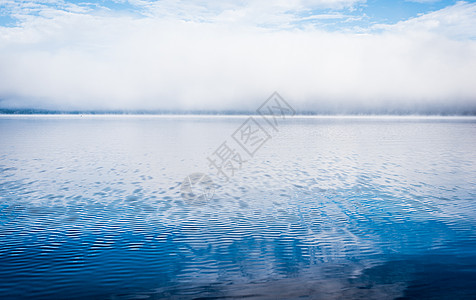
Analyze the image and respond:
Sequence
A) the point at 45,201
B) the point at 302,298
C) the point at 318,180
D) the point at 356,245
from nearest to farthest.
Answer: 1. the point at 302,298
2. the point at 356,245
3. the point at 45,201
4. the point at 318,180

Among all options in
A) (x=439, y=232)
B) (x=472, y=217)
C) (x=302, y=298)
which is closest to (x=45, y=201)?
(x=302, y=298)

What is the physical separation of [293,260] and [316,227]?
161 inches

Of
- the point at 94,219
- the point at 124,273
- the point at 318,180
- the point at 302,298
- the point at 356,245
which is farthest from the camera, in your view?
the point at 318,180

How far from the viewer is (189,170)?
33.3 metres

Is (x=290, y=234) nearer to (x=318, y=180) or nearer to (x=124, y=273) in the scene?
(x=124, y=273)

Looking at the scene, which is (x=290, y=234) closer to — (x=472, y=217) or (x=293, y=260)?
(x=293, y=260)

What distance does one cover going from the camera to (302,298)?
10.4 meters

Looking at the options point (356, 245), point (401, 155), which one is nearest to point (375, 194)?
point (356, 245)

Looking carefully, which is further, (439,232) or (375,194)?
(375,194)

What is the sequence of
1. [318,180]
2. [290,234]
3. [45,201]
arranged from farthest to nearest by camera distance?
[318,180] → [45,201] → [290,234]

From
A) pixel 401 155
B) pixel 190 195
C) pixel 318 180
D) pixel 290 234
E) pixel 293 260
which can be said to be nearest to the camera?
pixel 293 260

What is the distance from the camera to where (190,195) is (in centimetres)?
2333

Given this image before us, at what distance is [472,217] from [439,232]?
143 inches

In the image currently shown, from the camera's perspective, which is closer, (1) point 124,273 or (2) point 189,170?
(1) point 124,273
